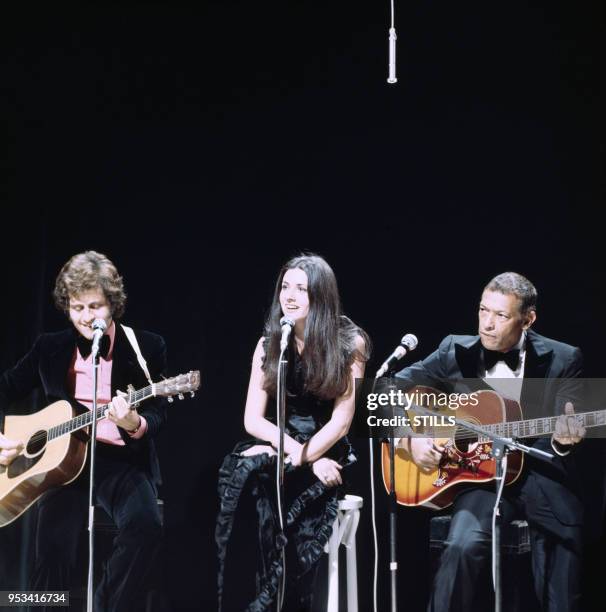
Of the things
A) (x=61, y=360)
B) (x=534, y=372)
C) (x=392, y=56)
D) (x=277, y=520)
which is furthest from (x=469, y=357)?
(x=61, y=360)

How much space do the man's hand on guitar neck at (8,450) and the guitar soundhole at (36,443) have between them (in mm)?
57

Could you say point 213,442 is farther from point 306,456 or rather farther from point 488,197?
point 488,197

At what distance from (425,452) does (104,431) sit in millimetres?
1752

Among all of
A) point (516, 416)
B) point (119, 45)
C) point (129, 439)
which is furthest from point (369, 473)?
point (119, 45)

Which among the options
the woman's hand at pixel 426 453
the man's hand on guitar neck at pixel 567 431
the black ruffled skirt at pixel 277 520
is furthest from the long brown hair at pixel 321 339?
the man's hand on guitar neck at pixel 567 431

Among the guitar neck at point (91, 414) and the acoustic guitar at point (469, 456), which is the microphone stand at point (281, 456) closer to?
the acoustic guitar at point (469, 456)

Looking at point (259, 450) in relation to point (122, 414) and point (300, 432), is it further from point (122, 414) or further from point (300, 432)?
point (122, 414)

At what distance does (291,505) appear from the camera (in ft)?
15.3

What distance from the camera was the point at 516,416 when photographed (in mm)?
4715

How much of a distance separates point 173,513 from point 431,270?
2.05 meters

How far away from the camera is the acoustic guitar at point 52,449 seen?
16.1ft

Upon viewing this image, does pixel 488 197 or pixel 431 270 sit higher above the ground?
pixel 488 197

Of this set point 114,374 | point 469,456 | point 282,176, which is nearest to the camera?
point 469,456

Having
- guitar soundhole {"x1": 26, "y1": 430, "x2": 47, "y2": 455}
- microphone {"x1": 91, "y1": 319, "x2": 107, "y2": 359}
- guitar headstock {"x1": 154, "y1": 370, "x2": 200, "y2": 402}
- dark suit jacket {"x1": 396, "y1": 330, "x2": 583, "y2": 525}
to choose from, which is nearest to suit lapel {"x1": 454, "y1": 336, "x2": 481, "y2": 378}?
dark suit jacket {"x1": 396, "y1": 330, "x2": 583, "y2": 525}
